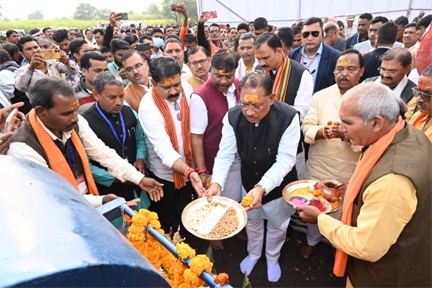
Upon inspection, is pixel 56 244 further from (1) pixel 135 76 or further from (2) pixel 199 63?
(2) pixel 199 63

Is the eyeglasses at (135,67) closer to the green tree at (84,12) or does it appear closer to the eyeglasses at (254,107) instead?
the eyeglasses at (254,107)

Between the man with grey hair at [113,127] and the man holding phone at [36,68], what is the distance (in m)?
0.58

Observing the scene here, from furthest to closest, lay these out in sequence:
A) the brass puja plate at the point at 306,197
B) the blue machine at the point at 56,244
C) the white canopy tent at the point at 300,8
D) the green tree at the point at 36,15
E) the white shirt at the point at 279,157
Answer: the green tree at the point at 36,15
the white canopy tent at the point at 300,8
the white shirt at the point at 279,157
the brass puja plate at the point at 306,197
the blue machine at the point at 56,244

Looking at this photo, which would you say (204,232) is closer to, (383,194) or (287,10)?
(383,194)

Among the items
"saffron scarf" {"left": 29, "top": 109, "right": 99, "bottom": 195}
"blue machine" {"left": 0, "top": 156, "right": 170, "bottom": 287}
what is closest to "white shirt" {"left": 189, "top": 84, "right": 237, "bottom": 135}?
"saffron scarf" {"left": 29, "top": 109, "right": 99, "bottom": 195}

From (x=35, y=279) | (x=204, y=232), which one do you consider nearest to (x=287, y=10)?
(x=204, y=232)

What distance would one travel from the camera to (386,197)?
68.2 inches

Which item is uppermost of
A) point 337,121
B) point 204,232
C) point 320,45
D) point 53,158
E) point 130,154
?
point 320,45

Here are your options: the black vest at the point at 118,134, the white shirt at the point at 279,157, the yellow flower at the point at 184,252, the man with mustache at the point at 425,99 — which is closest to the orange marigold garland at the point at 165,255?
the yellow flower at the point at 184,252

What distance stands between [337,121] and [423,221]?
1419 mm

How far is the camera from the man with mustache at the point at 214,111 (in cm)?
329

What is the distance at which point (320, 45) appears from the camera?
4648 millimetres

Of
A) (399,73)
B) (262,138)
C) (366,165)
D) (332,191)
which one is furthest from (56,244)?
(399,73)

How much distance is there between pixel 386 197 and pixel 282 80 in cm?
237
